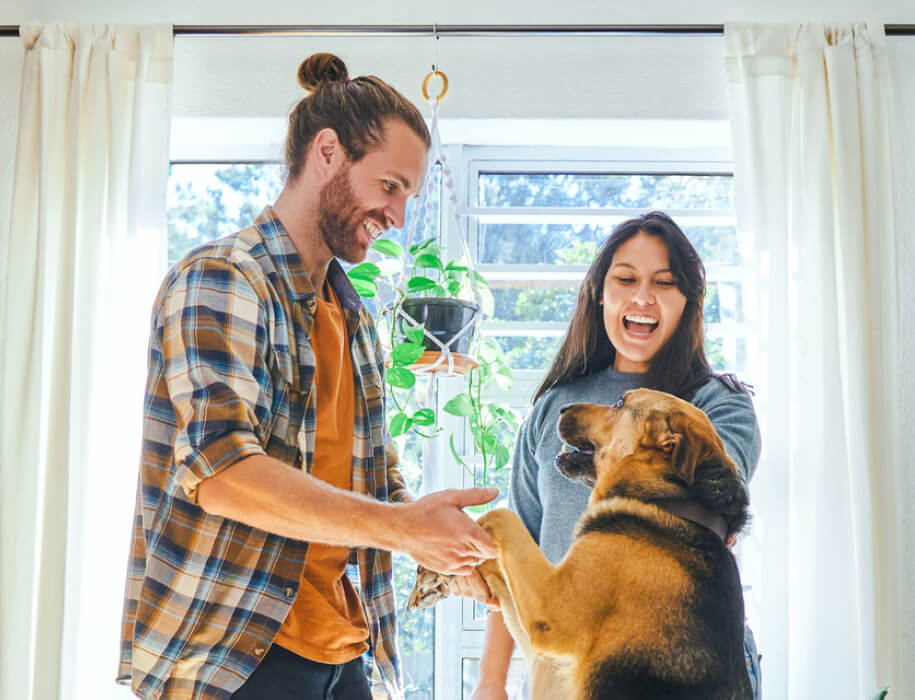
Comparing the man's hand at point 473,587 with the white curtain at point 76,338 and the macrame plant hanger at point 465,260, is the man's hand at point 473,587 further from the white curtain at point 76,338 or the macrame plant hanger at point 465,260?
the white curtain at point 76,338

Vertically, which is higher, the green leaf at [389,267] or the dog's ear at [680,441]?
the green leaf at [389,267]

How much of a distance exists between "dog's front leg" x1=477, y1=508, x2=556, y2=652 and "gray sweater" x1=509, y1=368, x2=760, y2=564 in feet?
0.31

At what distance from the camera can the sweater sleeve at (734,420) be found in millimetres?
1716

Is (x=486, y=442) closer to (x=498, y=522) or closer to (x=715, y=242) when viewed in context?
(x=498, y=522)

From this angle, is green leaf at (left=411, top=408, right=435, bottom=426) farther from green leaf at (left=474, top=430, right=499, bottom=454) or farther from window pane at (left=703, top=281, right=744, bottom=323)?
window pane at (left=703, top=281, right=744, bottom=323)

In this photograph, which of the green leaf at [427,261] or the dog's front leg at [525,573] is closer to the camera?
the dog's front leg at [525,573]

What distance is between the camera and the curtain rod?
7.37 feet

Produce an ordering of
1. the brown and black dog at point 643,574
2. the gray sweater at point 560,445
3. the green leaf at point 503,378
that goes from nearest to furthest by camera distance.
Result: the brown and black dog at point 643,574, the gray sweater at point 560,445, the green leaf at point 503,378

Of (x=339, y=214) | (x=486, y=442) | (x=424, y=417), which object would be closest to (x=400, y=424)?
(x=424, y=417)

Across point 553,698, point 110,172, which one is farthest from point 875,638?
point 110,172

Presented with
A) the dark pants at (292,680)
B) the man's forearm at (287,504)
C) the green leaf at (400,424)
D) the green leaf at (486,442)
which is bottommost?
the dark pants at (292,680)

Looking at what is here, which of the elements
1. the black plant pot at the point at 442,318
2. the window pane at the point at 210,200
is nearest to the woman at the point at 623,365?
the black plant pot at the point at 442,318

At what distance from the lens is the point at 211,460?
120 cm

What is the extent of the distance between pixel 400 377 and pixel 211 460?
0.85 metres
